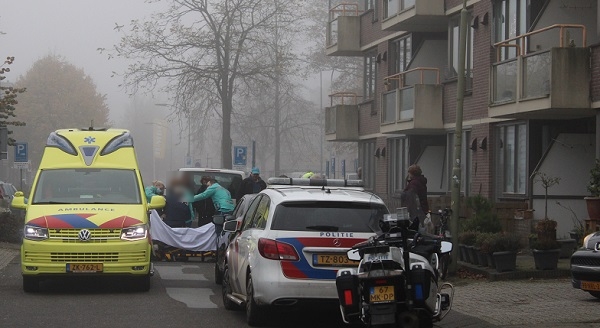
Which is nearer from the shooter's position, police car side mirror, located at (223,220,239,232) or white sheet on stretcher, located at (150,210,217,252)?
police car side mirror, located at (223,220,239,232)

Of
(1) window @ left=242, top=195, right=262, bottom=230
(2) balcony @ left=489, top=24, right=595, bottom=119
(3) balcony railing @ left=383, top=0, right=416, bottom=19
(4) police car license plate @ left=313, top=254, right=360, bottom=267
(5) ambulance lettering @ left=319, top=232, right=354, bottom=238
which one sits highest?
(3) balcony railing @ left=383, top=0, right=416, bottom=19

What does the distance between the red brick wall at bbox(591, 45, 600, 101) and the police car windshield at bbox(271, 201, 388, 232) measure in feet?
35.6

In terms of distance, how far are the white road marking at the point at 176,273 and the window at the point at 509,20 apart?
9.61 m

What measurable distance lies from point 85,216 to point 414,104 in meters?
18.1

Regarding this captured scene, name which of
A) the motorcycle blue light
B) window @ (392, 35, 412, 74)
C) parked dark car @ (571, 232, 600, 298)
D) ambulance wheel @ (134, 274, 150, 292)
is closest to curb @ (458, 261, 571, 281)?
parked dark car @ (571, 232, 600, 298)

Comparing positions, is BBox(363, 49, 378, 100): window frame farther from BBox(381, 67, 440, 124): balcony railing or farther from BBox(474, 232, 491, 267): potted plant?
BBox(474, 232, 491, 267): potted plant

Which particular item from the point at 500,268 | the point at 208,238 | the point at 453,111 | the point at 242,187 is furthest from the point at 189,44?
the point at 500,268

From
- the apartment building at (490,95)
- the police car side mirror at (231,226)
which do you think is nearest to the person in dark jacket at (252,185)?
the apartment building at (490,95)

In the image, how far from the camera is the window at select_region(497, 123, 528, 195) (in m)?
26.7

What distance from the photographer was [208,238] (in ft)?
77.4

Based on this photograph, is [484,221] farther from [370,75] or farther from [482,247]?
[370,75]

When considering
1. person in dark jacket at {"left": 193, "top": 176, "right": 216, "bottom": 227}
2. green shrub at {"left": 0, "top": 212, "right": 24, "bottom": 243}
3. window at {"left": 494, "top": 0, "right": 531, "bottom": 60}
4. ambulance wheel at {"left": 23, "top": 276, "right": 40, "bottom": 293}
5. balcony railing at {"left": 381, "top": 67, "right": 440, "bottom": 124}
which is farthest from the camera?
balcony railing at {"left": 381, "top": 67, "right": 440, "bottom": 124}

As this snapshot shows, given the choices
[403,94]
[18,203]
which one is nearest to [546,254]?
[18,203]

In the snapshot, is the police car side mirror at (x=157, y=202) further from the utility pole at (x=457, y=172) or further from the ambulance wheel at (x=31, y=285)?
the utility pole at (x=457, y=172)
